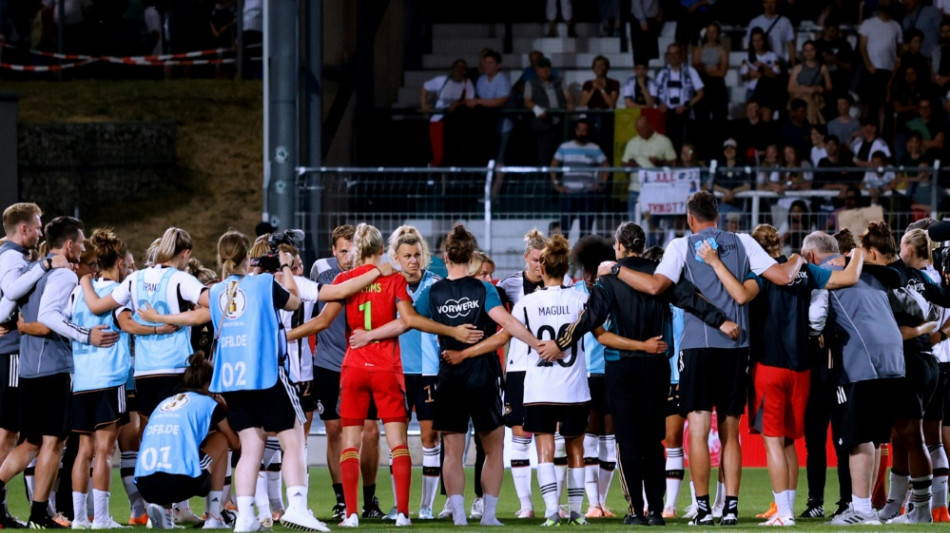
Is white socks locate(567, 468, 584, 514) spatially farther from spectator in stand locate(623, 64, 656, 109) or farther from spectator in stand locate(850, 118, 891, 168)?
spectator in stand locate(623, 64, 656, 109)

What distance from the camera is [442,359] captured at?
386 inches

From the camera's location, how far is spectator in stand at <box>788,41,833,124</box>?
66.6 ft

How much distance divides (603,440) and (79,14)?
49.0 ft

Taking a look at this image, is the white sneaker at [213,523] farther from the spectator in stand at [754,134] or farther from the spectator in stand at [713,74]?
the spectator in stand at [713,74]

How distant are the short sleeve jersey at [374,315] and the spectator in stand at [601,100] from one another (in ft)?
33.6

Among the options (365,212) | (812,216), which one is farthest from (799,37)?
(365,212)

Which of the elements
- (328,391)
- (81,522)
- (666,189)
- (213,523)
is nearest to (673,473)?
(328,391)

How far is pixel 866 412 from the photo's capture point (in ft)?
31.8

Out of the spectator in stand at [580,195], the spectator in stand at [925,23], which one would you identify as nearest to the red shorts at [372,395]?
the spectator in stand at [580,195]

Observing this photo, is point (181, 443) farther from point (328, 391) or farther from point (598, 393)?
point (598, 393)

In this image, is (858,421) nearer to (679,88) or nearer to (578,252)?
(578,252)

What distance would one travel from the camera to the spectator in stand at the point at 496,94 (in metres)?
20.3

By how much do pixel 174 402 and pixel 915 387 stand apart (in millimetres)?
4814

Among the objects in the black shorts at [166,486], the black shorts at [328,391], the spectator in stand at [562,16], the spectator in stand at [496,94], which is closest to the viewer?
the black shorts at [166,486]
